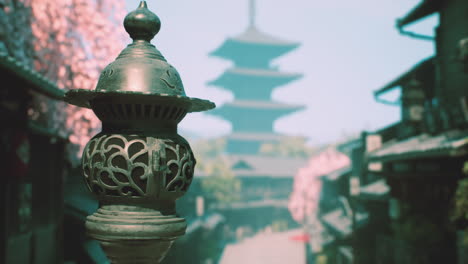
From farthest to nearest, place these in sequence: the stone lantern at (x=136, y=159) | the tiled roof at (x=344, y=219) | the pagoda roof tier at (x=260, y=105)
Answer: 1. the pagoda roof tier at (x=260, y=105)
2. the tiled roof at (x=344, y=219)
3. the stone lantern at (x=136, y=159)

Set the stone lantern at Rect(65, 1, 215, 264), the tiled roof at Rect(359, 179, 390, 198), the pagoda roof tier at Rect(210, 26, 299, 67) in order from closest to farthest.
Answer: the stone lantern at Rect(65, 1, 215, 264)
the tiled roof at Rect(359, 179, 390, 198)
the pagoda roof tier at Rect(210, 26, 299, 67)

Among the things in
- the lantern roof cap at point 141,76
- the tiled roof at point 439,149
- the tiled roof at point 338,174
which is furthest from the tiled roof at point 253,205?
the lantern roof cap at point 141,76

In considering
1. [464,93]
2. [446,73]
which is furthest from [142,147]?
[446,73]

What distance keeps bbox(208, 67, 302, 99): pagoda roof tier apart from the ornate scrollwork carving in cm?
4681

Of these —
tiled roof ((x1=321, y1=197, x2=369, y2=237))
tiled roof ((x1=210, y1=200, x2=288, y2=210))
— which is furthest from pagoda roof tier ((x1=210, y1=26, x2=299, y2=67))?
tiled roof ((x1=321, y1=197, x2=369, y2=237))

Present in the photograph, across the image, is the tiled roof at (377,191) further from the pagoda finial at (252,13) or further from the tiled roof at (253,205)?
the pagoda finial at (252,13)

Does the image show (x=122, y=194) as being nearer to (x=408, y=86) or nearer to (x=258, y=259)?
(x=408, y=86)

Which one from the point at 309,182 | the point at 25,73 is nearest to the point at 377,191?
the point at 25,73

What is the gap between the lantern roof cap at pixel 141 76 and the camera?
2687 millimetres

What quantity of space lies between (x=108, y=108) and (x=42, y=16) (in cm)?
879

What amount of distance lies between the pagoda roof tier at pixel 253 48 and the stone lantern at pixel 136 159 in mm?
48423

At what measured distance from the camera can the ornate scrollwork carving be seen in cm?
266

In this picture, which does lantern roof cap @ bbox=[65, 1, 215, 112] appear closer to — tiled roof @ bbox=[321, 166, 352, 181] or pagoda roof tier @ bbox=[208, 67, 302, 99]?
tiled roof @ bbox=[321, 166, 352, 181]

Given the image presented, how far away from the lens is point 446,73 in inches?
464
